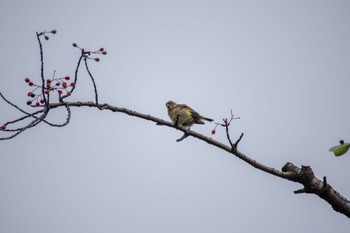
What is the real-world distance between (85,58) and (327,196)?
2.73 meters

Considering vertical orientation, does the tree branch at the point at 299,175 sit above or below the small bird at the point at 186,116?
below

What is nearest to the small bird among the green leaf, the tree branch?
the tree branch

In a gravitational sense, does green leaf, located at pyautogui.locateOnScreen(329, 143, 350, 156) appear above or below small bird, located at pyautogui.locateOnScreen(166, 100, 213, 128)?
below

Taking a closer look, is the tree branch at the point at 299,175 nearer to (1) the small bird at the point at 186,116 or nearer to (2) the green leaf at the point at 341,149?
(2) the green leaf at the point at 341,149

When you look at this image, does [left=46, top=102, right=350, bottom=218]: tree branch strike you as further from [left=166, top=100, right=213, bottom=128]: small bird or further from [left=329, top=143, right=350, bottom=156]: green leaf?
[left=166, top=100, right=213, bottom=128]: small bird

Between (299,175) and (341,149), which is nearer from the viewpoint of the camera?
(341,149)

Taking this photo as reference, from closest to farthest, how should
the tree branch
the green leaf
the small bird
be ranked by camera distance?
the green leaf → the tree branch → the small bird

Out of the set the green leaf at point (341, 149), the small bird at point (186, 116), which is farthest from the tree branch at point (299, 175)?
the small bird at point (186, 116)

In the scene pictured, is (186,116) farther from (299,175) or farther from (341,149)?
(341,149)

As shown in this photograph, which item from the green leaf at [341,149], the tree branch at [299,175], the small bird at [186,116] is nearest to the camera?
the green leaf at [341,149]

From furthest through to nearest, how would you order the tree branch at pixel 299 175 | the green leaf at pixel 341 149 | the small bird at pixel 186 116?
the small bird at pixel 186 116 < the tree branch at pixel 299 175 < the green leaf at pixel 341 149

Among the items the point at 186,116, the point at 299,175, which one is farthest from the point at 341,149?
the point at 186,116

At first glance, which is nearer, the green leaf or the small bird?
the green leaf

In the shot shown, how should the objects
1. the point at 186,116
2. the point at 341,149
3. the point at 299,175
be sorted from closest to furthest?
the point at 341,149
the point at 299,175
the point at 186,116
